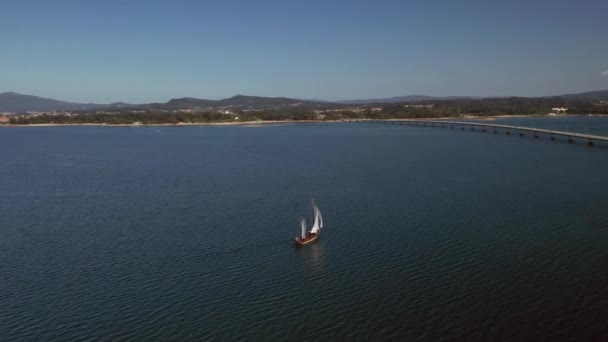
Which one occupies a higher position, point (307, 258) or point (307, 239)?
point (307, 239)

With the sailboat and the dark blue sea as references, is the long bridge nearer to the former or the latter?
the dark blue sea

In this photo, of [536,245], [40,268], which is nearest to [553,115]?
[536,245]

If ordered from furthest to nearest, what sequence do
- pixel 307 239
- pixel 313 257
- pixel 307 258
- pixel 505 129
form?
pixel 505 129 → pixel 307 239 → pixel 313 257 → pixel 307 258

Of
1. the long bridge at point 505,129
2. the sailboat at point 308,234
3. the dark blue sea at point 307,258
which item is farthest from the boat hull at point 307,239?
the long bridge at point 505,129

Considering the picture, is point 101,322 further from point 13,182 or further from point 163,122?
point 163,122

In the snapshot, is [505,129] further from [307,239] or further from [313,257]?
[313,257]

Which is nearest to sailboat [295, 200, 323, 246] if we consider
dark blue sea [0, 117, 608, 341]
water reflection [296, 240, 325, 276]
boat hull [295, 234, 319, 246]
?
boat hull [295, 234, 319, 246]

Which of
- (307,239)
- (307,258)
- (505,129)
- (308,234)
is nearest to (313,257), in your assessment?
(307,258)

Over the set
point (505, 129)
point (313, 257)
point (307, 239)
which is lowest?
point (505, 129)
